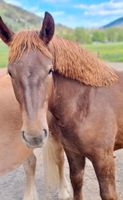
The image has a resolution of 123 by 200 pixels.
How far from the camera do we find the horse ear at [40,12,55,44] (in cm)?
143

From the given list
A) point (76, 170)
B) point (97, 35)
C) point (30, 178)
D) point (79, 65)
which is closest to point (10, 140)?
point (76, 170)

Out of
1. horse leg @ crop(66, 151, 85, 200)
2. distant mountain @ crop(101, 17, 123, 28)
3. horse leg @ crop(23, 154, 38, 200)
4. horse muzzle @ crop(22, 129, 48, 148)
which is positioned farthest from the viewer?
distant mountain @ crop(101, 17, 123, 28)

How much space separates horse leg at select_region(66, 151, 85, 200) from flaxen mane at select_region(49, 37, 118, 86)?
0.45m

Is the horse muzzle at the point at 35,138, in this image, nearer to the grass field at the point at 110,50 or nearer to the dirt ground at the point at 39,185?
the dirt ground at the point at 39,185

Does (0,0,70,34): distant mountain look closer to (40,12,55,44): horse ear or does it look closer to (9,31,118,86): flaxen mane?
(9,31,118,86): flaxen mane

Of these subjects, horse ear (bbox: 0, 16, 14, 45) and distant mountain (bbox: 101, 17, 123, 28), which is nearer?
horse ear (bbox: 0, 16, 14, 45)

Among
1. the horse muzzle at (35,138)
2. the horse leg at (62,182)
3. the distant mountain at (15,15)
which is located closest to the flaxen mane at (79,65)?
the horse muzzle at (35,138)

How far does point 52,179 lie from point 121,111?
0.81 m

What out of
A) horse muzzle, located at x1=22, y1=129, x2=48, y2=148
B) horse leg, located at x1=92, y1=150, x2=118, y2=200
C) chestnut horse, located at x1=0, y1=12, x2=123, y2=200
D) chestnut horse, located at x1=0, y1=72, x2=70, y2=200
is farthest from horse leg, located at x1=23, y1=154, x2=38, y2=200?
horse muzzle, located at x1=22, y1=129, x2=48, y2=148

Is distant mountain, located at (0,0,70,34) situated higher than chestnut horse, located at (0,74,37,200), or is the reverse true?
distant mountain, located at (0,0,70,34)

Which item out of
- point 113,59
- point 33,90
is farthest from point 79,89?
point 113,59

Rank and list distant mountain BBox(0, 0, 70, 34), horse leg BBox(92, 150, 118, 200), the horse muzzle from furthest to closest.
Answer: distant mountain BBox(0, 0, 70, 34), horse leg BBox(92, 150, 118, 200), the horse muzzle

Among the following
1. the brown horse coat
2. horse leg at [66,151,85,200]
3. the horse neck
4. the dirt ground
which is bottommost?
the dirt ground

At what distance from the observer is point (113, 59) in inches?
189
